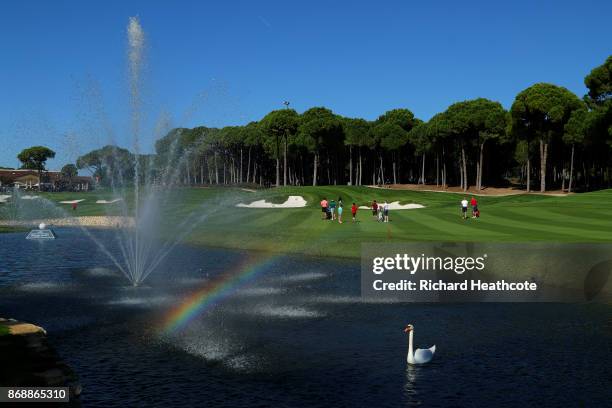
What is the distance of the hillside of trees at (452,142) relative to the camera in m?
103

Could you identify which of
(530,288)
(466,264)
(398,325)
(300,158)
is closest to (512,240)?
(466,264)

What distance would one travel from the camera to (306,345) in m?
19.9

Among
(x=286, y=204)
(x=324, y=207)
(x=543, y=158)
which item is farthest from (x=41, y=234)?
(x=543, y=158)

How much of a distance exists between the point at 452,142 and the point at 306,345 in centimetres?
11890

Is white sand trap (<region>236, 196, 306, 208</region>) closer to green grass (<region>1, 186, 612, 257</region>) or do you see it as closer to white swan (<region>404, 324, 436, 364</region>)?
green grass (<region>1, 186, 612, 257</region>)

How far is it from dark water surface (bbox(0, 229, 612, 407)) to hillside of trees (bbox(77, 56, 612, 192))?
43.7m

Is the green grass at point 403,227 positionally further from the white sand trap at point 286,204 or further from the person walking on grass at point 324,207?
the white sand trap at point 286,204

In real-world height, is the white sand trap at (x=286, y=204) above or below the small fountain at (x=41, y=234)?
above

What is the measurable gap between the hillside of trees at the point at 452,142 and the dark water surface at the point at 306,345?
43708 millimetres

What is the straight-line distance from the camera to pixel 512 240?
39.4m

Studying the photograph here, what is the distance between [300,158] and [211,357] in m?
153

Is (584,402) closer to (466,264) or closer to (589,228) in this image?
(466,264)

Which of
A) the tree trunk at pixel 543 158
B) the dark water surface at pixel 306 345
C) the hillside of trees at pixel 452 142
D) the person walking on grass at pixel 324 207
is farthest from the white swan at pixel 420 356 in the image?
the tree trunk at pixel 543 158

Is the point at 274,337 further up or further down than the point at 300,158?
further down
